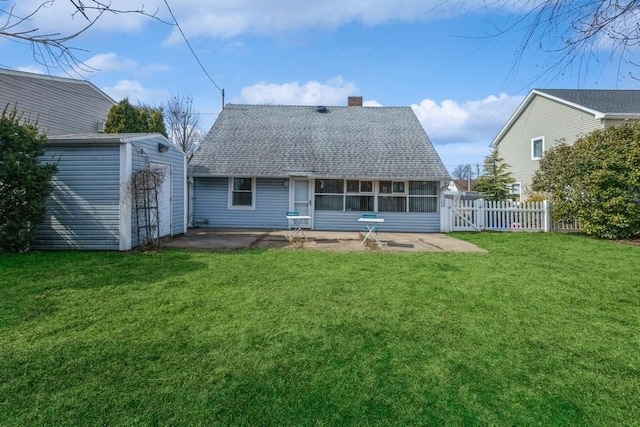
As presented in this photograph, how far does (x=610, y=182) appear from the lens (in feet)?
35.2

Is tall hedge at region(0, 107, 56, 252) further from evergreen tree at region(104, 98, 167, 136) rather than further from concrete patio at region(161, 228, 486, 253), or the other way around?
evergreen tree at region(104, 98, 167, 136)

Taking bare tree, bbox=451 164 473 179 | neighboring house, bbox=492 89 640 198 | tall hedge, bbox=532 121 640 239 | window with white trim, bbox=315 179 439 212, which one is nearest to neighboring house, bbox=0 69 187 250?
window with white trim, bbox=315 179 439 212

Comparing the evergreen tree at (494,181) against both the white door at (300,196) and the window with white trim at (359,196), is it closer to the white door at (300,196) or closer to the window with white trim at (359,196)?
the window with white trim at (359,196)

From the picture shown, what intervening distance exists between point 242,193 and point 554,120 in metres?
16.4

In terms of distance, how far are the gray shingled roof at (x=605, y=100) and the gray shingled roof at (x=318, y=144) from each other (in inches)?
312

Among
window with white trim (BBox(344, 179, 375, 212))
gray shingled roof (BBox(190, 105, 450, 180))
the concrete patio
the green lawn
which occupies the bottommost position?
the green lawn

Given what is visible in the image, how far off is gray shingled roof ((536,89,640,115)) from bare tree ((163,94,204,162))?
24758mm

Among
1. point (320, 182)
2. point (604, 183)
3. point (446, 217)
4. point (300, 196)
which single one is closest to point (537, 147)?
point (604, 183)

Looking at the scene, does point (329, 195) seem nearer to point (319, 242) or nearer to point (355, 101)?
point (319, 242)

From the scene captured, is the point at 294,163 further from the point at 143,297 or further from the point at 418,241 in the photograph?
the point at 143,297

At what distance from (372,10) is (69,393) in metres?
4.00

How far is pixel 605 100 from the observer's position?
55.7 ft

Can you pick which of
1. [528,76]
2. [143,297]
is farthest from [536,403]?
[143,297]

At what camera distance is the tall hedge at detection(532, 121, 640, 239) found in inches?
414
